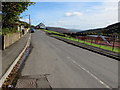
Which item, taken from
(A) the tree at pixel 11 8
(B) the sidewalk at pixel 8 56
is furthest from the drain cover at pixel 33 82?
(A) the tree at pixel 11 8

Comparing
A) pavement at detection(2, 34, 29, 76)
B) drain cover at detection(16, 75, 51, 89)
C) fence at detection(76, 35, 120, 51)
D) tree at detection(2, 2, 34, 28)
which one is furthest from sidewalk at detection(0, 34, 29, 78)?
fence at detection(76, 35, 120, 51)

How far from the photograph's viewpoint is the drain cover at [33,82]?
6121 millimetres

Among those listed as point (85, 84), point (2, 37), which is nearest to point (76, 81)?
point (85, 84)

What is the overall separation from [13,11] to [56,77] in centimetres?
1218

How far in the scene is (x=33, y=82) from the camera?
259 inches

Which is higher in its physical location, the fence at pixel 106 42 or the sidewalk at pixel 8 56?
the fence at pixel 106 42

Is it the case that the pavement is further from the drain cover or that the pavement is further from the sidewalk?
the drain cover

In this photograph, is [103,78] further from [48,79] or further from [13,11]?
[13,11]

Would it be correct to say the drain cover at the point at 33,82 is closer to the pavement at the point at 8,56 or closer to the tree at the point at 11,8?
the pavement at the point at 8,56

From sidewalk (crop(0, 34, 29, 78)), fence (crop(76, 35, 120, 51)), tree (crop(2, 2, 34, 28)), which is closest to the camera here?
sidewalk (crop(0, 34, 29, 78))

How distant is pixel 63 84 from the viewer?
625 cm

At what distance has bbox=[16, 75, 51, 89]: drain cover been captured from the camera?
6.12 meters

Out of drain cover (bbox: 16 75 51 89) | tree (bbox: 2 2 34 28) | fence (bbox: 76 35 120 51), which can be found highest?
tree (bbox: 2 2 34 28)

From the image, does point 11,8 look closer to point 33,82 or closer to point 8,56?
point 8,56
